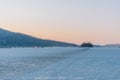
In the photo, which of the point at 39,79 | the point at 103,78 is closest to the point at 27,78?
the point at 39,79

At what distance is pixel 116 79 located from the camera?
36219 mm

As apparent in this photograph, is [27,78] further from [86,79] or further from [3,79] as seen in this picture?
[86,79]

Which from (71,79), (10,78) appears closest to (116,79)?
(71,79)

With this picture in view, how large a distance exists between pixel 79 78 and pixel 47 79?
3.04 m

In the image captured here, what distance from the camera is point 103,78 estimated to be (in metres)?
37.2

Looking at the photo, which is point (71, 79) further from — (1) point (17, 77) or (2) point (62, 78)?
(1) point (17, 77)

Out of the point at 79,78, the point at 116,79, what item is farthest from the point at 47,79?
the point at 116,79

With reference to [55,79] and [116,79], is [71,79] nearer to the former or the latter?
[55,79]

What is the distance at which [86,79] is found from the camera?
119 feet

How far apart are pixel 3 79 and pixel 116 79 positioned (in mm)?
9601

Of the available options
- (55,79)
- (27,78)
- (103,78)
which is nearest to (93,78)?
(103,78)

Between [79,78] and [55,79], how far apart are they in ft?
8.08

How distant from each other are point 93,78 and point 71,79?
2076 mm

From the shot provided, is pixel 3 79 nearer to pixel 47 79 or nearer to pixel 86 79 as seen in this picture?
pixel 47 79
